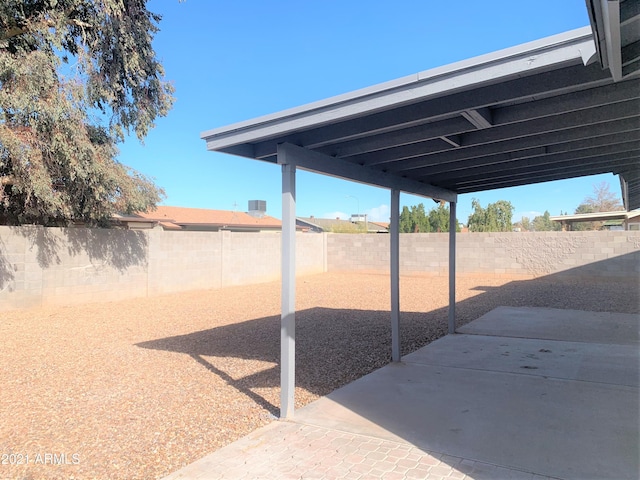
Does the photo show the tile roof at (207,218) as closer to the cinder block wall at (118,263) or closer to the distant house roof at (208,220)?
the distant house roof at (208,220)

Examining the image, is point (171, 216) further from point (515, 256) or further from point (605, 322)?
point (605, 322)

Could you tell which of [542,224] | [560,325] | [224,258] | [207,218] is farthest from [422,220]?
[542,224]

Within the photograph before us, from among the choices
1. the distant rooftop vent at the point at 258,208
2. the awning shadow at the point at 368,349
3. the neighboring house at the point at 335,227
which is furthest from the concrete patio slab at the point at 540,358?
the distant rooftop vent at the point at 258,208

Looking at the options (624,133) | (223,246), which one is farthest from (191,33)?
(624,133)

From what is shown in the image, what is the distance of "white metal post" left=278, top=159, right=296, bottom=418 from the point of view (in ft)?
13.8

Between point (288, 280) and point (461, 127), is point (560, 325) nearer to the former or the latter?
point (461, 127)

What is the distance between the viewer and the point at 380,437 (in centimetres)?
364

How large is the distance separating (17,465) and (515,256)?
18.1 meters

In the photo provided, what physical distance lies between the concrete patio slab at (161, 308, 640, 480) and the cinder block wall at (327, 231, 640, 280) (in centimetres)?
1186

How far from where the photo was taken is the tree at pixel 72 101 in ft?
32.3

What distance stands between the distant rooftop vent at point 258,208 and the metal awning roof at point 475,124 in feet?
133

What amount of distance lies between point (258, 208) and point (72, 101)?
3720cm

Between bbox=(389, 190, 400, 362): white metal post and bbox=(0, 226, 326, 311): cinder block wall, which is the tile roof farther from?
bbox=(389, 190, 400, 362): white metal post

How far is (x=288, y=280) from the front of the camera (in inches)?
169
